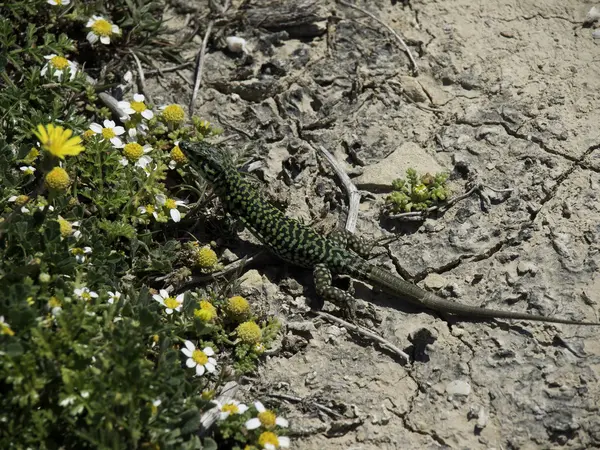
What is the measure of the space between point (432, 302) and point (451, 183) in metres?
1.33

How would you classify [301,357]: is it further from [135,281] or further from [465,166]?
[465,166]

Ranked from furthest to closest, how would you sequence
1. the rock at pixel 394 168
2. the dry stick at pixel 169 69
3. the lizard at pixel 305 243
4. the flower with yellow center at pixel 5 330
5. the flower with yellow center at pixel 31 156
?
the dry stick at pixel 169 69 → the rock at pixel 394 168 → the flower with yellow center at pixel 31 156 → the lizard at pixel 305 243 → the flower with yellow center at pixel 5 330

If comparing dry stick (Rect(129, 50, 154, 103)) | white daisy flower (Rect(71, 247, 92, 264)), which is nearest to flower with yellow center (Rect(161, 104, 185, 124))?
dry stick (Rect(129, 50, 154, 103))

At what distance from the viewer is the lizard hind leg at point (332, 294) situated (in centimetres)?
551

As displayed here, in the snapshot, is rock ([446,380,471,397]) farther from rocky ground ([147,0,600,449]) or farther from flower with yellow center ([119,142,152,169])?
flower with yellow center ([119,142,152,169])

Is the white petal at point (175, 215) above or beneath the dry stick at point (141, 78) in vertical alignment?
beneath

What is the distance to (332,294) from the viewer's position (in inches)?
218

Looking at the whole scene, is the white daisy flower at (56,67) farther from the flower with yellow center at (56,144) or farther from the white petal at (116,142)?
the flower with yellow center at (56,144)

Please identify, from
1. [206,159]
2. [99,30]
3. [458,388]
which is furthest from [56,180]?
[458,388]

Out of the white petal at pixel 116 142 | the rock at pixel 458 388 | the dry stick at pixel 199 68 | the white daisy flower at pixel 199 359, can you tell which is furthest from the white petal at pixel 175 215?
the rock at pixel 458 388

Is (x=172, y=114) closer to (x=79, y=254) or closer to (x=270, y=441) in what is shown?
(x=79, y=254)

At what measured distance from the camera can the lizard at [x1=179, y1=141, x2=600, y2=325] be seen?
5.45 meters

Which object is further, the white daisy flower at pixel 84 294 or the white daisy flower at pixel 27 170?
the white daisy flower at pixel 27 170

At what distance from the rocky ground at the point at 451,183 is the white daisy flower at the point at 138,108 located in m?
0.80
